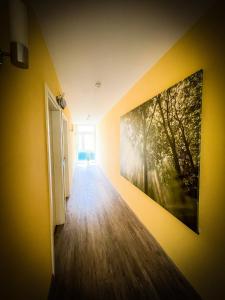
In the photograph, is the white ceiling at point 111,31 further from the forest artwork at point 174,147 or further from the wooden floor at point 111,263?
the wooden floor at point 111,263

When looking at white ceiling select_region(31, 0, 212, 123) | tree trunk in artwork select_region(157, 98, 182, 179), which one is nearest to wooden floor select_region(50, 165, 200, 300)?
tree trunk in artwork select_region(157, 98, 182, 179)

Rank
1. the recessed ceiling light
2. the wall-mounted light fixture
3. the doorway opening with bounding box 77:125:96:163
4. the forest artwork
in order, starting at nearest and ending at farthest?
1. the wall-mounted light fixture
2. the forest artwork
3. the recessed ceiling light
4. the doorway opening with bounding box 77:125:96:163

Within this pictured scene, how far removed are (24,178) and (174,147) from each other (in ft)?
4.67

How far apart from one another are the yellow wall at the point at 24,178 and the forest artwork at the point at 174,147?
1345 millimetres

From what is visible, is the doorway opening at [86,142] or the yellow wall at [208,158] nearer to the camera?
the yellow wall at [208,158]

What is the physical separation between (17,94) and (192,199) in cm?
164

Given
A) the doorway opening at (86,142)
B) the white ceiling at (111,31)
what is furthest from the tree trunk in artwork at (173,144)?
the doorway opening at (86,142)

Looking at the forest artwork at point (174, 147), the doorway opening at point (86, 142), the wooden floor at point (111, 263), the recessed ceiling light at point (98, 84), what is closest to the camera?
the forest artwork at point (174, 147)

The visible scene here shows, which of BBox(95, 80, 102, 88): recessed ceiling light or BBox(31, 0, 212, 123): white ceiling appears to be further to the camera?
BBox(95, 80, 102, 88): recessed ceiling light

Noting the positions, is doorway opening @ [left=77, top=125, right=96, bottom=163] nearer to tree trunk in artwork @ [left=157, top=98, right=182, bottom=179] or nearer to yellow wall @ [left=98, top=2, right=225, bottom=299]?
tree trunk in artwork @ [left=157, top=98, right=182, bottom=179]

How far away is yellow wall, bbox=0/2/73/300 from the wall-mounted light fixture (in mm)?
103

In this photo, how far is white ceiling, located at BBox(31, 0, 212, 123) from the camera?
1.17m

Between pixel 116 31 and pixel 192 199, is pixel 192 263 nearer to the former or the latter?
pixel 192 199

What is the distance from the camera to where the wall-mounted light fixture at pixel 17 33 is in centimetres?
70
